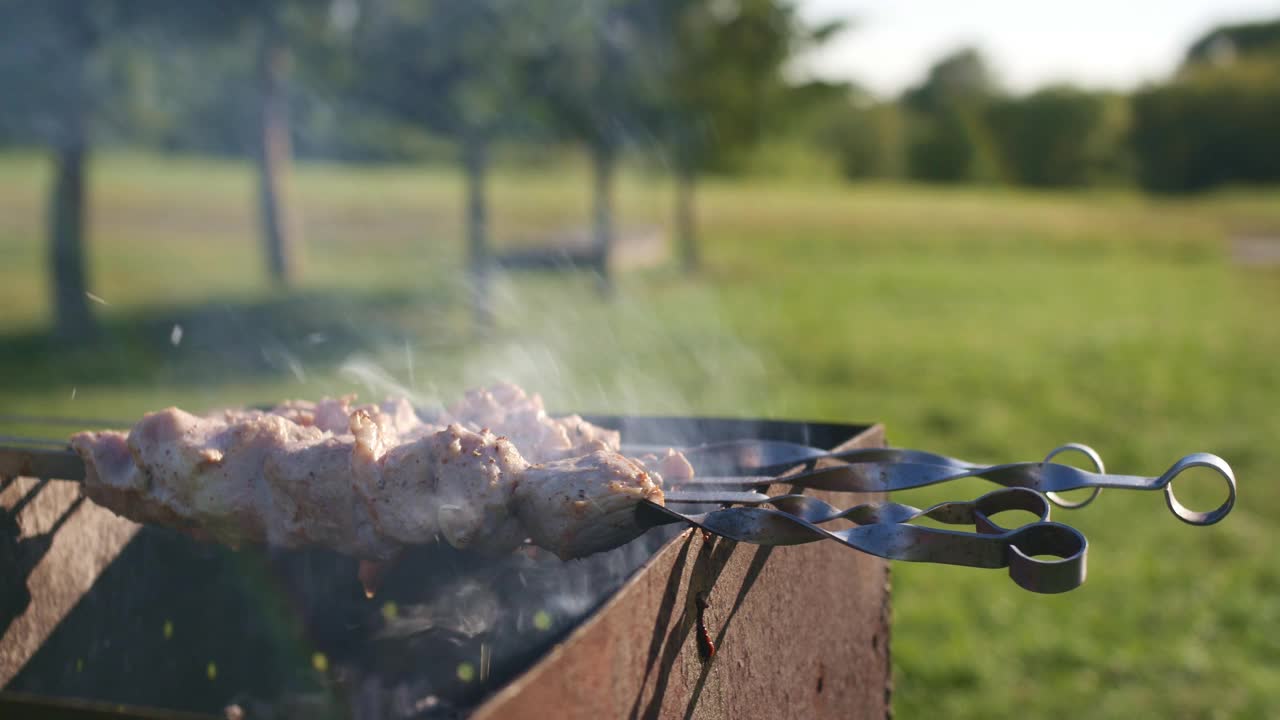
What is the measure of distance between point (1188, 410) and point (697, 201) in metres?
28.3

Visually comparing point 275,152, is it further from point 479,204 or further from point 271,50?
point 479,204

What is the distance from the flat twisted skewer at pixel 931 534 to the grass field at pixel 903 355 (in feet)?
4.97

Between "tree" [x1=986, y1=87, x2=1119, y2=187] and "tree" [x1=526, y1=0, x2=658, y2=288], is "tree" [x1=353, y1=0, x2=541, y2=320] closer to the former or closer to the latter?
"tree" [x1=526, y1=0, x2=658, y2=288]

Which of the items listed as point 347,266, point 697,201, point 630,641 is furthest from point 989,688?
point 697,201

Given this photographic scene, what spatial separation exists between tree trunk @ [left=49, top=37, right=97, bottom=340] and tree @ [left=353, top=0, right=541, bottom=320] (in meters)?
2.91

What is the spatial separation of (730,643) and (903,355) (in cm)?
1119

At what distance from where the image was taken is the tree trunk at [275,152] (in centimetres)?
1298

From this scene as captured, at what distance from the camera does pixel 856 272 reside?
23250 millimetres

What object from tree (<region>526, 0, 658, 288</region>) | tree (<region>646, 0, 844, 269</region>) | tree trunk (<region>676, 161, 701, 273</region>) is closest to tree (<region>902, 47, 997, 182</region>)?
tree trunk (<region>676, 161, 701, 273</region>)

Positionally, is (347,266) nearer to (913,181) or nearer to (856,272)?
(856,272)

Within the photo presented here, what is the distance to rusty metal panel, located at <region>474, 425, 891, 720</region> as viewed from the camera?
130 cm

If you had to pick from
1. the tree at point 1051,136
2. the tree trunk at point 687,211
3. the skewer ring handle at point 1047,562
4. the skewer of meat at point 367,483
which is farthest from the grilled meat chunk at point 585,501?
the tree at point 1051,136

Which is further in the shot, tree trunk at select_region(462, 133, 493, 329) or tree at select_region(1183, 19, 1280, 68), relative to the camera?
tree at select_region(1183, 19, 1280, 68)

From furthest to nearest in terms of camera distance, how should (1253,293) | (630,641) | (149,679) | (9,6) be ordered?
(1253,293)
(9,6)
(149,679)
(630,641)
